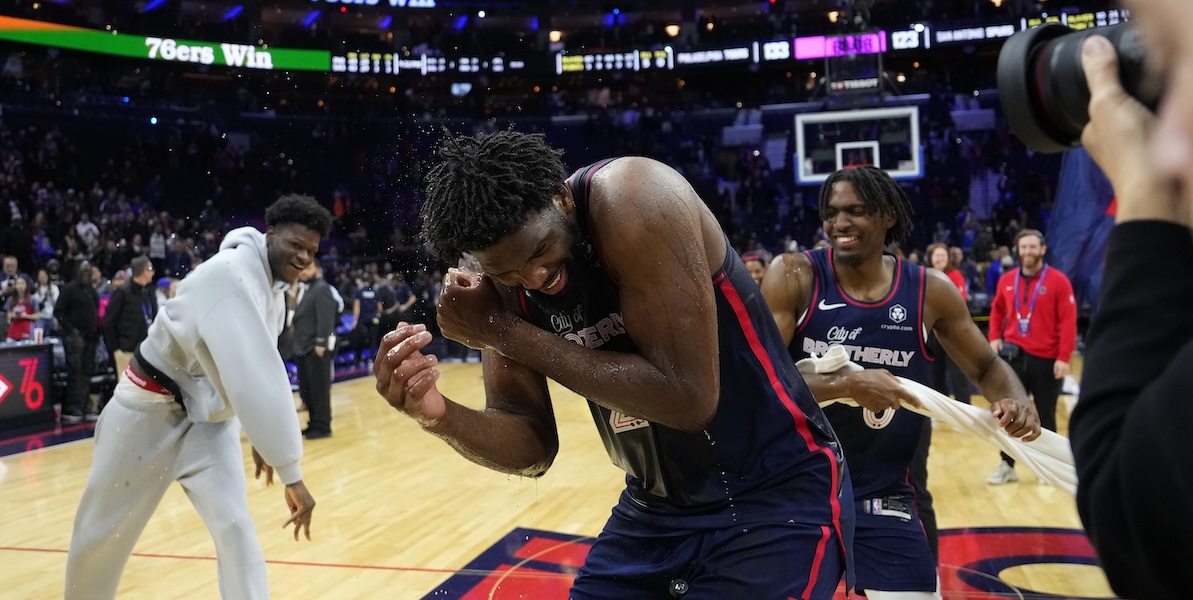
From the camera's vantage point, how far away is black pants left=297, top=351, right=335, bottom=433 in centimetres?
947

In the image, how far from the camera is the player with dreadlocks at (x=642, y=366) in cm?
191

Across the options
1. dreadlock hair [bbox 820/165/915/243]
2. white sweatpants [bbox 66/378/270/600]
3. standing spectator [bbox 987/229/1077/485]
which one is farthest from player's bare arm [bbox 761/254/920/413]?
standing spectator [bbox 987/229/1077/485]

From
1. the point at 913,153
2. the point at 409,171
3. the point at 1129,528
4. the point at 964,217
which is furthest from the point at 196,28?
the point at 1129,528

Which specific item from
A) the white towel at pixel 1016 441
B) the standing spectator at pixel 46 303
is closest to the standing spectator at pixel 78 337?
the standing spectator at pixel 46 303

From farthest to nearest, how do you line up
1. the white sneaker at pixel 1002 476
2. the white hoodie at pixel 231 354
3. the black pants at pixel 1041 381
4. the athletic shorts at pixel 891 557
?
the black pants at pixel 1041 381, the white sneaker at pixel 1002 476, the white hoodie at pixel 231 354, the athletic shorts at pixel 891 557

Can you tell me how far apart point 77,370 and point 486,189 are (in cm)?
1029

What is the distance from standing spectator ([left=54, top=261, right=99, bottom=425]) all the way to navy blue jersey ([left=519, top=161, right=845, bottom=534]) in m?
10.1

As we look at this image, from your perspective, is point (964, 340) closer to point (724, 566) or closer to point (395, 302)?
point (724, 566)

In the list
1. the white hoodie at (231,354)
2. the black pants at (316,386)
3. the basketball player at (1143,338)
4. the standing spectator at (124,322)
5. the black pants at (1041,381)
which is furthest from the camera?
the standing spectator at (124,322)

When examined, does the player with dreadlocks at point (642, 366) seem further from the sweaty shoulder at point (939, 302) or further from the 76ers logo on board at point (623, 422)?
the sweaty shoulder at point (939, 302)

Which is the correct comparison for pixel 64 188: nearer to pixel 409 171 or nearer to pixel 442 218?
pixel 409 171

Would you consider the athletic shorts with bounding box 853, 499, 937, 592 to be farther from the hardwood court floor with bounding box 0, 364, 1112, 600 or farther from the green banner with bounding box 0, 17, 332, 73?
the green banner with bounding box 0, 17, 332, 73

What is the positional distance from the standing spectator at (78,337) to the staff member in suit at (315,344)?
2725 millimetres

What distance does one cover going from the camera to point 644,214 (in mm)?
1911
